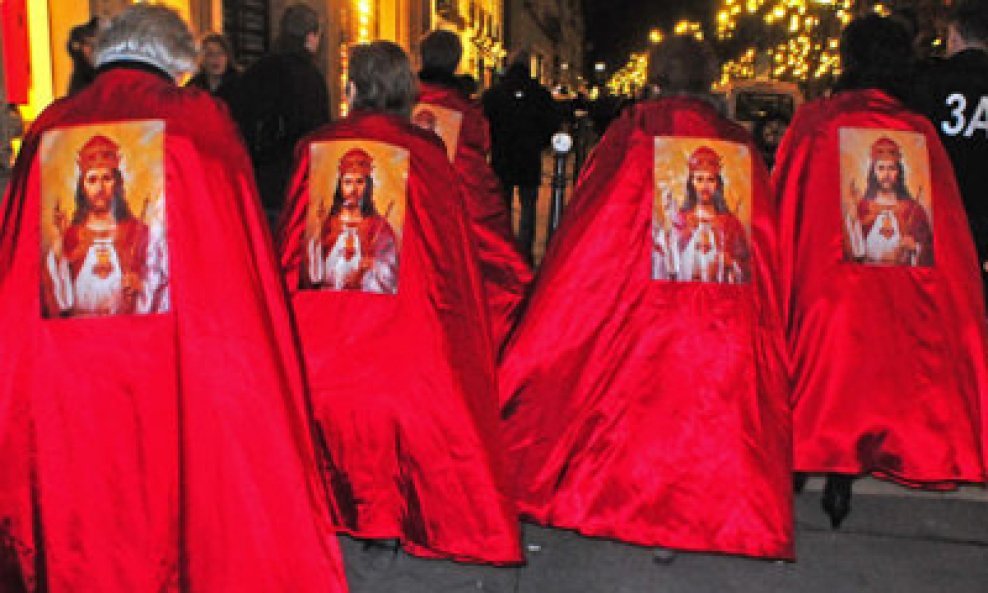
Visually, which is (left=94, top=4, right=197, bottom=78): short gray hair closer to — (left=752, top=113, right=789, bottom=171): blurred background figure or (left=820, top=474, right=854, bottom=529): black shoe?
(left=820, top=474, right=854, bottom=529): black shoe

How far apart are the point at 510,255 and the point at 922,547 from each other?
2507mm

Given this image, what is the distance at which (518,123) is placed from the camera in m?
9.20

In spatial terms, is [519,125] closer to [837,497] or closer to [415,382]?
[837,497]

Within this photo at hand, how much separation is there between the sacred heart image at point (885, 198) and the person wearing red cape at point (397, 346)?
1487 mm

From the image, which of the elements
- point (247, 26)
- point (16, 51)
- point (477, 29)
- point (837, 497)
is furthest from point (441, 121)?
point (477, 29)

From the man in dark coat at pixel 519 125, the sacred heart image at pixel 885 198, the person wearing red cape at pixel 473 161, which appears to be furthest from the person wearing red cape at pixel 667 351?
the man in dark coat at pixel 519 125

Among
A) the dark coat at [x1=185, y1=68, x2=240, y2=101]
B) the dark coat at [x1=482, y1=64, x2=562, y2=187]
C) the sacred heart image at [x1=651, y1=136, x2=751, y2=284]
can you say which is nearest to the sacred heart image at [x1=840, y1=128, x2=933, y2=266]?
the sacred heart image at [x1=651, y1=136, x2=751, y2=284]

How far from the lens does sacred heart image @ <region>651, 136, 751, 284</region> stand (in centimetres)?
365

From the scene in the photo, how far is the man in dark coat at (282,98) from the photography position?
17.5 ft

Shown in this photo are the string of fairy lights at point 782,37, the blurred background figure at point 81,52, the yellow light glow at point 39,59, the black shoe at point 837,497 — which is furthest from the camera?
the string of fairy lights at point 782,37

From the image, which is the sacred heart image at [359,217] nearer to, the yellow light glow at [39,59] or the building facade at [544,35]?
the yellow light glow at [39,59]

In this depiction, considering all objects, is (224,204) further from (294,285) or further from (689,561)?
(689,561)

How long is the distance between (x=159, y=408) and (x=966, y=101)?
3538 mm

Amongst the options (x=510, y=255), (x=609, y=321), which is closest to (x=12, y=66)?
(x=510, y=255)
